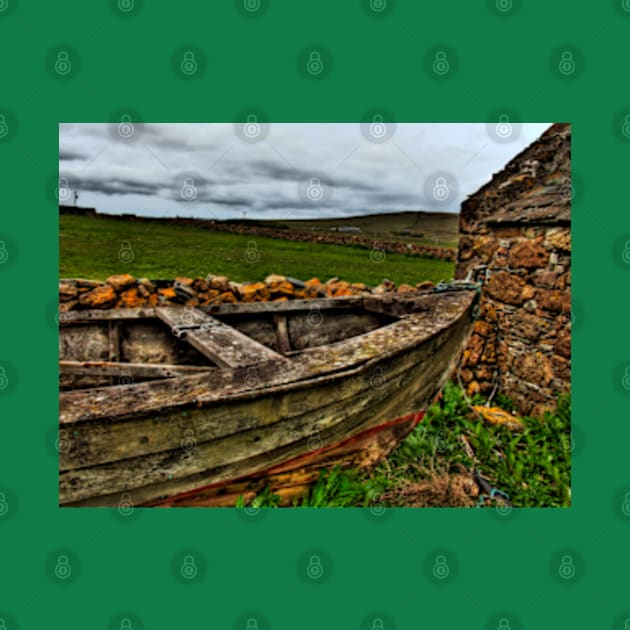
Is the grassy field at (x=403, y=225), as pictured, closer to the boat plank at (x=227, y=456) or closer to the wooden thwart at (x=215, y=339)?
the wooden thwart at (x=215, y=339)

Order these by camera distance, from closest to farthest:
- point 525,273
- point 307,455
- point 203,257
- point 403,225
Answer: point 307,455
point 525,273
point 403,225
point 203,257

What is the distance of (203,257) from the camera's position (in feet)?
15.2

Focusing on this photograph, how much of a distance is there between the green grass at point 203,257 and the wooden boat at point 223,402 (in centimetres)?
58

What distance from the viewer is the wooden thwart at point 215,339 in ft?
8.57

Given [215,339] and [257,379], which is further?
[215,339]

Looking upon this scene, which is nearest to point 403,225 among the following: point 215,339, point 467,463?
point 467,463

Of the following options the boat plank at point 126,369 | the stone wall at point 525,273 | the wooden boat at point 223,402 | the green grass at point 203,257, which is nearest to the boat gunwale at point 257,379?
the wooden boat at point 223,402

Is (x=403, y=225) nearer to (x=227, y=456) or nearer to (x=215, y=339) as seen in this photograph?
(x=215, y=339)

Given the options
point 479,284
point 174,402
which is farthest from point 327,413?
point 479,284

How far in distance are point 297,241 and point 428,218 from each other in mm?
1355

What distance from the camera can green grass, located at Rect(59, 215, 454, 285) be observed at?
3.51m

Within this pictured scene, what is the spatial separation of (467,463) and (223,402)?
2.02 m

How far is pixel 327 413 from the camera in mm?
2553

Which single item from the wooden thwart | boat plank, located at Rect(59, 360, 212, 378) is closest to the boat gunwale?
the wooden thwart
